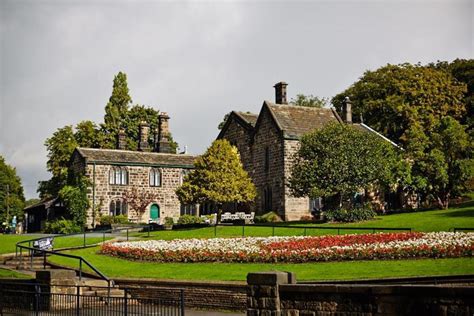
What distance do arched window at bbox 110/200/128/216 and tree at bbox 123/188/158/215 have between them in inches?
17.4

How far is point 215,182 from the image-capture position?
4600 cm

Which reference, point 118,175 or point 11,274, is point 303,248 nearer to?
point 11,274

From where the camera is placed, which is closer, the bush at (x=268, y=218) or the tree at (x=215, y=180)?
the tree at (x=215, y=180)

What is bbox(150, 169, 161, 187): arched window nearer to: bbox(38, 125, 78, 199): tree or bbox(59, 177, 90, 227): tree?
bbox(59, 177, 90, 227): tree

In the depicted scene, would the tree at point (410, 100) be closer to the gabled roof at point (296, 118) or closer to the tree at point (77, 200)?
the gabled roof at point (296, 118)

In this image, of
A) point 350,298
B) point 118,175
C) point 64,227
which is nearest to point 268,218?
point 64,227

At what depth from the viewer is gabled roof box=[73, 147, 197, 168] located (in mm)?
57875

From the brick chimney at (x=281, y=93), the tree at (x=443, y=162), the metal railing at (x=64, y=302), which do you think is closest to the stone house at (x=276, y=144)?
the brick chimney at (x=281, y=93)

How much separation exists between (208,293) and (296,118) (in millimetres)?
33223

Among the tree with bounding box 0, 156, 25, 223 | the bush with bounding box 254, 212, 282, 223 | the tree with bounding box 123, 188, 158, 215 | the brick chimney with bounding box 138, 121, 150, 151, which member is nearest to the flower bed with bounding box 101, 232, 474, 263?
the bush with bounding box 254, 212, 282, 223

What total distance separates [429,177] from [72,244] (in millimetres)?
26134

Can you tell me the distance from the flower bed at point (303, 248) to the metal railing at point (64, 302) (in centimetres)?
538

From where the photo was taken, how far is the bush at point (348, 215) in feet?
130

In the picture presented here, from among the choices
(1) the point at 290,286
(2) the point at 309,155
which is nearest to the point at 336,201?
(2) the point at 309,155
